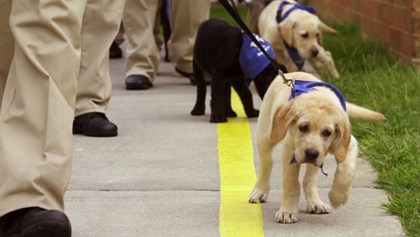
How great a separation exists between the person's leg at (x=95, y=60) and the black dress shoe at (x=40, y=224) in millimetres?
3008

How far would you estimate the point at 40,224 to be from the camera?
187 inches

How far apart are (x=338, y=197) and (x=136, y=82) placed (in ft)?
15.7

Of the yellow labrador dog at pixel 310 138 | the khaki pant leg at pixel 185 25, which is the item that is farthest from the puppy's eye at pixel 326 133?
the khaki pant leg at pixel 185 25

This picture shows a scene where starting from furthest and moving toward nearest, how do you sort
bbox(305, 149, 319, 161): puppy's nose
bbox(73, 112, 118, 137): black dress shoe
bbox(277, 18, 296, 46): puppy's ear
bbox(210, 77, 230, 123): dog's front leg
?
bbox(277, 18, 296, 46): puppy's ear
bbox(210, 77, 230, 123): dog's front leg
bbox(73, 112, 118, 137): black dress shoe
bbox(305, 149, 319, 161): puppy's nose

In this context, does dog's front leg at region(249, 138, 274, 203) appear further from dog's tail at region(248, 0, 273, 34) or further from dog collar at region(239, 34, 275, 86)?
dog's tail at region(248, 0, 273, 34)

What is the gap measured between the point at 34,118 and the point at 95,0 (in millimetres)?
3185

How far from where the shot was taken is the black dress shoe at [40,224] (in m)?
A: 4.75

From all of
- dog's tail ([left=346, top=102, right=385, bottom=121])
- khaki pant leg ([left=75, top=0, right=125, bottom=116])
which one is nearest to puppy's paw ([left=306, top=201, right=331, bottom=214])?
dog's tail ([left=346, top=102, right=385, bottom=121])

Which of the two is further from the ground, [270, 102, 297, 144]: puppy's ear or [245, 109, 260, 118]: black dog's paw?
[270, 102, 297, 144]: puppy's ear

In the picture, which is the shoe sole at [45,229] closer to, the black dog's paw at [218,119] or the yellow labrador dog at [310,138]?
the yellow labrador dog at [310,138]

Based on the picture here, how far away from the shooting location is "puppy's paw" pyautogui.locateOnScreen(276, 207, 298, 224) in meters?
5.46

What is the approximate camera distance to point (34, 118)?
4.96 metres

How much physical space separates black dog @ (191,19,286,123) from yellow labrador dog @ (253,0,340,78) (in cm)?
183

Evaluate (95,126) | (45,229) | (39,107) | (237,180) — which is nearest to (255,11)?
(95,126)
